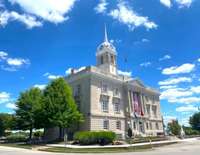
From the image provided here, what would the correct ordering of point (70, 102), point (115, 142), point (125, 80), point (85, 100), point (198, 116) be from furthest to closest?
point (198, 116), point (125, 80), point (85, 100), point (70, 102), point (115, 142)

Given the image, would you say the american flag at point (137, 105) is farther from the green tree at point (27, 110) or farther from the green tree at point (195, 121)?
the green tree at point (195, 121)

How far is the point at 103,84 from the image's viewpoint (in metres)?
45.8

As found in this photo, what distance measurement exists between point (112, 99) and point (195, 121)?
57.0 metres

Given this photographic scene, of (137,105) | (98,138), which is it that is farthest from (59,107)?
(137,105)

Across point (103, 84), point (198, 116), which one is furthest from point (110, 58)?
point (198, 116)

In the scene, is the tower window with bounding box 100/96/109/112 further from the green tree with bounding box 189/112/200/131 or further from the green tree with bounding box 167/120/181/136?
the green tree with bounding box 189/112/200/131

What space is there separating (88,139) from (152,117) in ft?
91.2

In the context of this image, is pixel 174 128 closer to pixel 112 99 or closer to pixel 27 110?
pixel 112 99

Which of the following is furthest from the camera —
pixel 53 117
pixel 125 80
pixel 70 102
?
pixel 125 80

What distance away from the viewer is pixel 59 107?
122ft

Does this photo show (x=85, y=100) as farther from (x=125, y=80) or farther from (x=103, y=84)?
(x=125, y=80)

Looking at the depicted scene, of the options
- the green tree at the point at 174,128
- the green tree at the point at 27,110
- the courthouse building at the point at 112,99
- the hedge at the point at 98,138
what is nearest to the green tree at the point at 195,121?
the green tree at the point at 174,128

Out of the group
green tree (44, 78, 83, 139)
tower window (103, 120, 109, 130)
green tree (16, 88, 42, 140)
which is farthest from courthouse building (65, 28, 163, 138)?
green tree (16, 88, 42, 140)

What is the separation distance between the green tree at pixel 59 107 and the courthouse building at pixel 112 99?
12.8 feet
